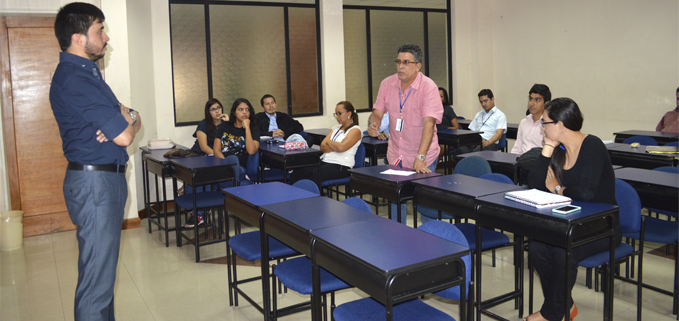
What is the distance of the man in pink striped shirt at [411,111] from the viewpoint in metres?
3.65

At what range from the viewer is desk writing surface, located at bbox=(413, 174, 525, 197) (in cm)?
293

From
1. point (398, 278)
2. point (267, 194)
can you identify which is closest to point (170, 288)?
point (267, 194)

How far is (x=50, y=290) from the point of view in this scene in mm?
3752

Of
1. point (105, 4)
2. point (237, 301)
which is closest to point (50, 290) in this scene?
point (237, 301)

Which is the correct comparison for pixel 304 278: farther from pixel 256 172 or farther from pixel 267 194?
pixel 256 172

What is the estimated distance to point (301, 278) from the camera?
8.22 feet

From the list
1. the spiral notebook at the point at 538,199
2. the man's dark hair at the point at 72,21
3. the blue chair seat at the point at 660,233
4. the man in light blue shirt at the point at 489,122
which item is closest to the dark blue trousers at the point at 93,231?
the man's dark hair at the point at 72,21

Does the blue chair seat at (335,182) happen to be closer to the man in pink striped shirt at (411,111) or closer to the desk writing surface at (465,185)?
the man in pink striped shirt at (411,111)

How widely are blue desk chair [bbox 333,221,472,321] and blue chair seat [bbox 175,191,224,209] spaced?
8.18 feet

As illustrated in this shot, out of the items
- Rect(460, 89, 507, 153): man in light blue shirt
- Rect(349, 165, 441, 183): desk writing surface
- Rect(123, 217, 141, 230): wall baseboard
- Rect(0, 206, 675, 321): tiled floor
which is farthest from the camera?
Rect(460, 89, 507, 153): man in light blue shirt

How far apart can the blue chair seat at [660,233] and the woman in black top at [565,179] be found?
44cm

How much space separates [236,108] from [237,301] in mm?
2569

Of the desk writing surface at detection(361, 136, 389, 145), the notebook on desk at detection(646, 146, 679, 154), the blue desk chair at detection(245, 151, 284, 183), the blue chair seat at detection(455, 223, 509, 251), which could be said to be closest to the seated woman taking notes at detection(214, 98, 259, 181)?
the blue desk chair at detection(245, 151, 284, 183)

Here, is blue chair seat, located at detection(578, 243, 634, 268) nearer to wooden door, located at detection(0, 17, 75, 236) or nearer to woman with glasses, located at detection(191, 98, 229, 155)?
woman with glasses, located at detection(191, 98, 229, 155)
